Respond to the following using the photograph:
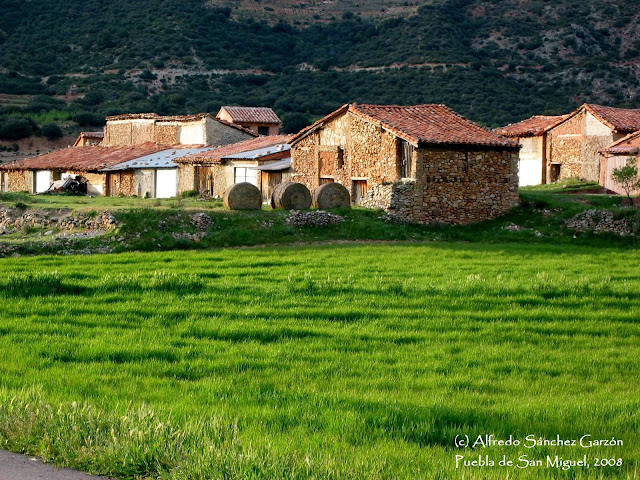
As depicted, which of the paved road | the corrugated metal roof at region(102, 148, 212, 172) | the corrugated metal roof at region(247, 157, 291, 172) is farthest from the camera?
the corrugated metal roof at region(102, 148, 212, 172)

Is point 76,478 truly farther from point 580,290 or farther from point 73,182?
point 73,182

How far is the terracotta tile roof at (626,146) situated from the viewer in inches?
1540

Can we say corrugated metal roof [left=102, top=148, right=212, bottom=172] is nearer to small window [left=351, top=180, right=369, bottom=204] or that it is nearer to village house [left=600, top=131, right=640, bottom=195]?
small window [left=351, top=180, right=369, bottom=204]

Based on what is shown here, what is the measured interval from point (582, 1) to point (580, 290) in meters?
88.4

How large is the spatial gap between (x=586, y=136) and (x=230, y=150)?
63.5 feet

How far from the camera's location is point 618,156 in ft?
131

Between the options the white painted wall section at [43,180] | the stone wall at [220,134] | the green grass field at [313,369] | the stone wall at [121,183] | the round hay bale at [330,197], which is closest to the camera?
the green grass field at [313,369]

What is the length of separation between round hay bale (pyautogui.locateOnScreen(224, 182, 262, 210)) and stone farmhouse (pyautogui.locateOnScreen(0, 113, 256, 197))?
14.4m

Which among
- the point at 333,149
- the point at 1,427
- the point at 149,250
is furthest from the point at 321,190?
the point at 1,427

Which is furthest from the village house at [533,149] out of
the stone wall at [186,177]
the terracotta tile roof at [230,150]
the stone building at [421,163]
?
the stone wall at [186,177]

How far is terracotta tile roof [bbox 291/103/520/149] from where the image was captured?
32719 millimetres

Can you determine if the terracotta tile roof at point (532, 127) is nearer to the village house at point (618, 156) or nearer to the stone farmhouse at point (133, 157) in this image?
the village house at point (618, 156)

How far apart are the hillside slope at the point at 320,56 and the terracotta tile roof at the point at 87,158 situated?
75.6ft

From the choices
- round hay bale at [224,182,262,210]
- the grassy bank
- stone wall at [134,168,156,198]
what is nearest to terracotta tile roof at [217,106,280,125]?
stone wall at [134,168,156,198]
